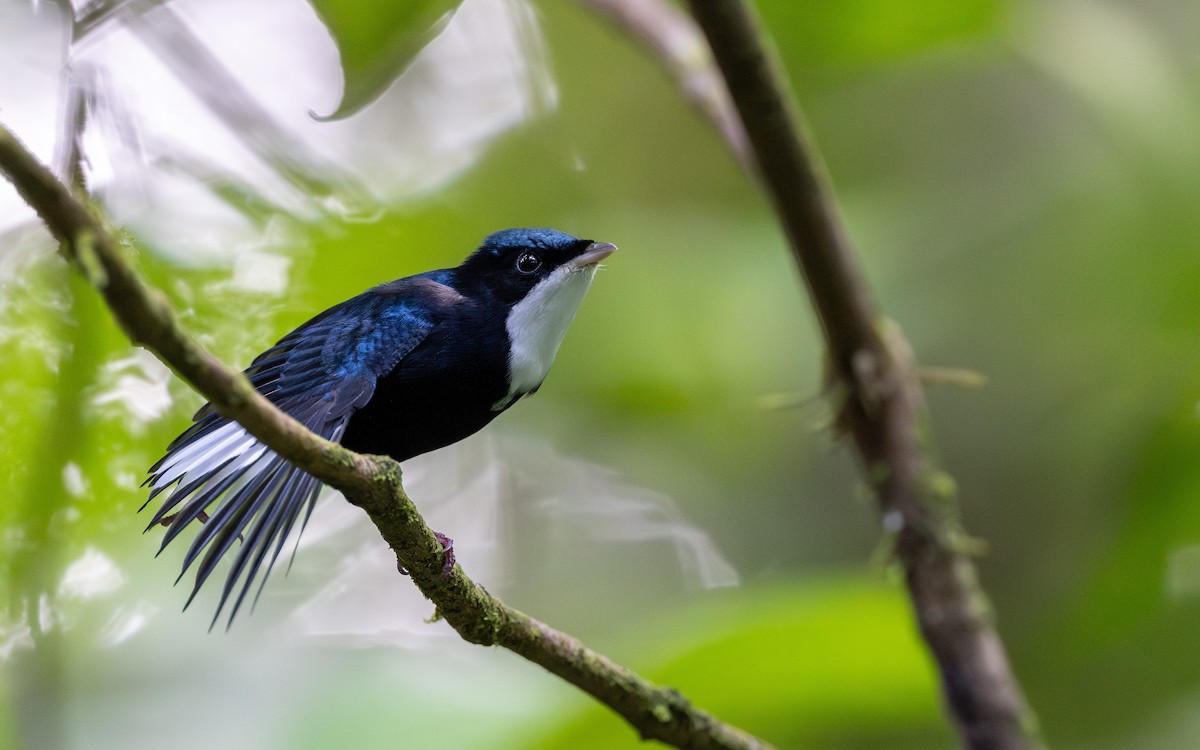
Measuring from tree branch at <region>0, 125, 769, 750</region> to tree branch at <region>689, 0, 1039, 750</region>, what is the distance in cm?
65

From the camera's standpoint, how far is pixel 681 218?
4469mm

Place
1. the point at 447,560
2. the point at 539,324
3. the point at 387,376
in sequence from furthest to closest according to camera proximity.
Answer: the point at 539,324 → the point at 387,376 → the point at 447,560

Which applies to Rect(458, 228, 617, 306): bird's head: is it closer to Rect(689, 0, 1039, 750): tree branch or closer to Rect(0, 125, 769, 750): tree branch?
Rect(689, 0, 1039, 750): tree branch

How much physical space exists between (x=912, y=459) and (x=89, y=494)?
2047mm

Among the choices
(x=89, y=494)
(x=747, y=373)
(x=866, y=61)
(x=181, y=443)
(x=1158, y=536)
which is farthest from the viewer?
(x=747, y=373)

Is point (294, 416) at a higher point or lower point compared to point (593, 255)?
higher

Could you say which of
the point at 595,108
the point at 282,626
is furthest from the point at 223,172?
the point at 595,108

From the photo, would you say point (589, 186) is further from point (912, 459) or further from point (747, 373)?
point (912, 459)

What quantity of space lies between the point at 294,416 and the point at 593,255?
0.89 m

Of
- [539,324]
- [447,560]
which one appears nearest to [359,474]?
[447,560]

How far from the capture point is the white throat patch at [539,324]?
2.36 metres

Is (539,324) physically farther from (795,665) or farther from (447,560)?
(795,665)

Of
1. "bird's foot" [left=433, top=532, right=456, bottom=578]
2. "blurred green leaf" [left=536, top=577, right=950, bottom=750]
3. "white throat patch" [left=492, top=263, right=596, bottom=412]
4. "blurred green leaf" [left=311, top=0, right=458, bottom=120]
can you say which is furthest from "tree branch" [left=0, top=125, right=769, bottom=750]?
"blurred green leaf" [left=311, top=0, right=458, bottom=120]

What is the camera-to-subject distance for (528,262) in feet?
8.30
